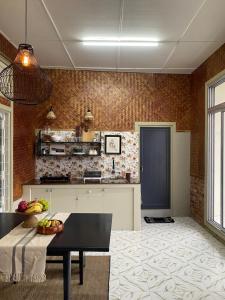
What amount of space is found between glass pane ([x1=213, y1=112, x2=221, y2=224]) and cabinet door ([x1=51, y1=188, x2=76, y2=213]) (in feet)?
8.47

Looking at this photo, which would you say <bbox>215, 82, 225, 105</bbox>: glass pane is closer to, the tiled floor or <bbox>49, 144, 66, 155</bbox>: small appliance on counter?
the tiled floor

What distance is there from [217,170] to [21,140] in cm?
353

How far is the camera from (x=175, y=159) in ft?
20.2

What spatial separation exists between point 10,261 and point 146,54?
402 cm

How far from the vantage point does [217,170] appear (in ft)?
16.4

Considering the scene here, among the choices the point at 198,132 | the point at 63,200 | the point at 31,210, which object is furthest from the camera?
the point at 198,132

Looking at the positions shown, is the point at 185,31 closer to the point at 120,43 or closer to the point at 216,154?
the point at 120,43

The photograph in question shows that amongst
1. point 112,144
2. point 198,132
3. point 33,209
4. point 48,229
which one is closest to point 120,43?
point 112,144

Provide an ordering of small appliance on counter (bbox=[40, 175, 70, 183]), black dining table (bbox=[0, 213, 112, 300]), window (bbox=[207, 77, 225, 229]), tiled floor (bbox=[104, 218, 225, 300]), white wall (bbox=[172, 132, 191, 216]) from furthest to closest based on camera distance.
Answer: white wall (bbox=[172, 132, 191, 216]) < small appliance on counter (bbox=[40, 175, 70, 183]) < window (bbox=[207, 77, 225, 229]) < tiled floor (bbox=[104, 218, 225, 300]) < black dining table (bbox=[0, 213, 112, 300])

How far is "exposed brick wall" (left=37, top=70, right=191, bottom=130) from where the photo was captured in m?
5.95

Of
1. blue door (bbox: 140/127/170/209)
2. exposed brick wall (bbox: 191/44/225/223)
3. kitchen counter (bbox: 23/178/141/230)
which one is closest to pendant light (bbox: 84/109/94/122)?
blue door (bbox: 140/127/170/209)

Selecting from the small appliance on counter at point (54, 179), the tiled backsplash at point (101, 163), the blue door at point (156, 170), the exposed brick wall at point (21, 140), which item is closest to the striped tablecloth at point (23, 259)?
the exposed brick wall at point (21, 140)

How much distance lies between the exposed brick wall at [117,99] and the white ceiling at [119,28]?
1.82ft

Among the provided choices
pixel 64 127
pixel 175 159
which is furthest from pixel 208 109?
pixel 64 127
